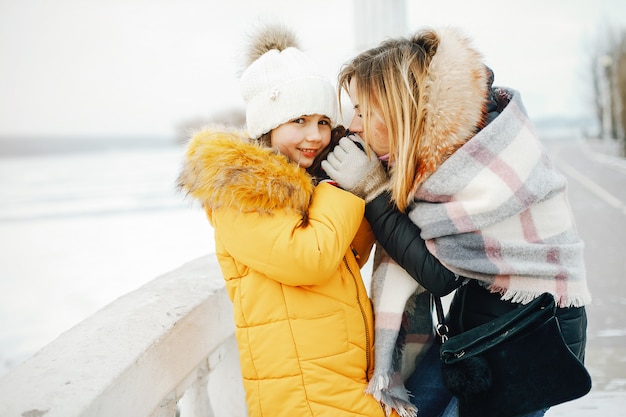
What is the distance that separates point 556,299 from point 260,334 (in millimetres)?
896

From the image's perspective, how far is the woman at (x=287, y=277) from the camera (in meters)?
1.51

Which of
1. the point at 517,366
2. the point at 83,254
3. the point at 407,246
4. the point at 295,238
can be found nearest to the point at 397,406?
the point at 517,366

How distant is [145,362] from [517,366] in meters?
1.06

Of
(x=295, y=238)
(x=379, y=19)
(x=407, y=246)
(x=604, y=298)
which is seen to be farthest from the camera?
(x=604, y=298)

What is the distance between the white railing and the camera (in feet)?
4.13

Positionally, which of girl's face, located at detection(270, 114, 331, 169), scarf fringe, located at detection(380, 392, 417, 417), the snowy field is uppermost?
girl's face, located at detection(270, 114, 331, 169)

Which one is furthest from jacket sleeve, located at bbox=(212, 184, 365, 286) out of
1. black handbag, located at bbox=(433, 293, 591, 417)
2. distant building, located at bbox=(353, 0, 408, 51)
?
distant building, located at bbox=(353, 0, 408, 51)

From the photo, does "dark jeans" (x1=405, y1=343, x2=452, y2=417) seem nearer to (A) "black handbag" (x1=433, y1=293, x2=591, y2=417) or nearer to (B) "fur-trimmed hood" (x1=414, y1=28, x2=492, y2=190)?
(A) "black handbag" (x1=433, y1=293, x2=591, y2=417)

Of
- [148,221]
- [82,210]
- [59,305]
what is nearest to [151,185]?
[82,210]

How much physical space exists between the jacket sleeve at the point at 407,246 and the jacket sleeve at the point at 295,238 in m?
0.08

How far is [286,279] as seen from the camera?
1501 millimetres

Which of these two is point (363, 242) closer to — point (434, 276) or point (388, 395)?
point (434, 276)

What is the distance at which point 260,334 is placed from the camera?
5.19 ft

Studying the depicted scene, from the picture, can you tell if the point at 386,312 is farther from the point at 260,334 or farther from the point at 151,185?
the point at 151,185
